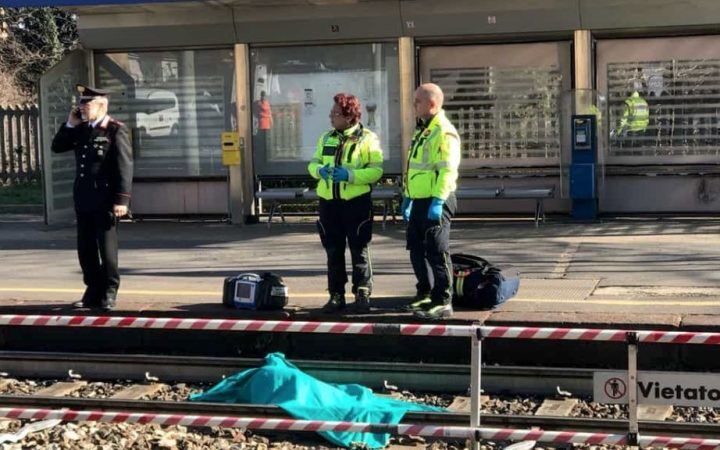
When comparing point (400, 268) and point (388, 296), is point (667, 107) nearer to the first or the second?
point (400, 268)

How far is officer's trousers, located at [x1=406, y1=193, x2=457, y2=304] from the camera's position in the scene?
8.07 meters

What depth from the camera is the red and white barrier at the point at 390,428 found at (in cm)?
561

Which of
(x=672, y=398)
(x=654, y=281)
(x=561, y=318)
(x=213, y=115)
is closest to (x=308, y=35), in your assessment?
(x=213, y=115)

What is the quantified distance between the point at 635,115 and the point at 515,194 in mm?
2067

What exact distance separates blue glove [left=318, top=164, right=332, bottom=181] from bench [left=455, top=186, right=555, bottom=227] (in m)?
6.45

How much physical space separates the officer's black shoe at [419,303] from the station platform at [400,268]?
77 mm

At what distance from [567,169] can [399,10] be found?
310cm

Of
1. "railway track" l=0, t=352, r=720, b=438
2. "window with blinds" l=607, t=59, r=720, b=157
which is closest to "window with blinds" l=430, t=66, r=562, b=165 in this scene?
"window with blinds" l=607, t=59, r=720, b=157

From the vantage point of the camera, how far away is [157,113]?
16266 millimetres

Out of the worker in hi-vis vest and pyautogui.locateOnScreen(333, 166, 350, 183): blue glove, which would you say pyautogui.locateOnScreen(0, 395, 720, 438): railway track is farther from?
the worker in hi-vis vest

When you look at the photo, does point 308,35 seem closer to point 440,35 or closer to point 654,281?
point 440,35

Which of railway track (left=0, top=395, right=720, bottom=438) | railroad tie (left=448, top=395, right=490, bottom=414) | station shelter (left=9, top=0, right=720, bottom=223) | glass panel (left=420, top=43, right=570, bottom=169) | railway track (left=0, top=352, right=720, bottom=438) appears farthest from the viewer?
glass panel (left=420, top=43, right=570, bottom=169)

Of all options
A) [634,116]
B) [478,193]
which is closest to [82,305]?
[478,193]

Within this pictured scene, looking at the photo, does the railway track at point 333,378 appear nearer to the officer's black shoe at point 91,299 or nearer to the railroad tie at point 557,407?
the railroad tie at point 557,407
